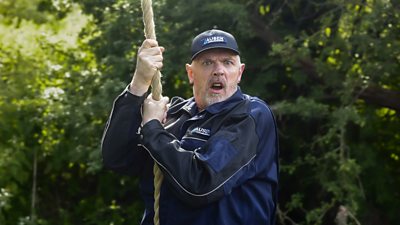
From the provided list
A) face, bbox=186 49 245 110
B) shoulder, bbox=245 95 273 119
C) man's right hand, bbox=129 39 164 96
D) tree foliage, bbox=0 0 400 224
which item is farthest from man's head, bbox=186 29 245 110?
tree foliage, bbox=0 0 400 224

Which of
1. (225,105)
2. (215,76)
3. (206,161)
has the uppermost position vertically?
(215,76)

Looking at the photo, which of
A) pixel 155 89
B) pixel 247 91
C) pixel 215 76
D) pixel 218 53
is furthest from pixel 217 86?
pixel 247 91

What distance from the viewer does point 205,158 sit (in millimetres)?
3045

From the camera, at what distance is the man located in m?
3.05

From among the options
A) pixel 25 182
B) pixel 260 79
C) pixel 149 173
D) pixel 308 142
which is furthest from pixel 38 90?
pixel 149 173

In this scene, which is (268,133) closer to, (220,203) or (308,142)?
(220,203)

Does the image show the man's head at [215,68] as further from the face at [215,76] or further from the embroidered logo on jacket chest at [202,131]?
the embroidered logo on jacket chest at [202,131]

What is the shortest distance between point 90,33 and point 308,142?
242 cm

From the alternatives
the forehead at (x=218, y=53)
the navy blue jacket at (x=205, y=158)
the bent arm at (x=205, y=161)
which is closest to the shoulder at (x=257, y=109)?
the navy blue jacket at (x=205, y=158)

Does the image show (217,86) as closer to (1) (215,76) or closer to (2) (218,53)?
(1) (215,76)

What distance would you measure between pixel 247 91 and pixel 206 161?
3.65 m

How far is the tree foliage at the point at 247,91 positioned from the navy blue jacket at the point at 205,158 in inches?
114

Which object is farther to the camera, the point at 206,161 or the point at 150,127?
the point at 150,127

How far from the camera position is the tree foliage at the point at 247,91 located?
633 centimetres
